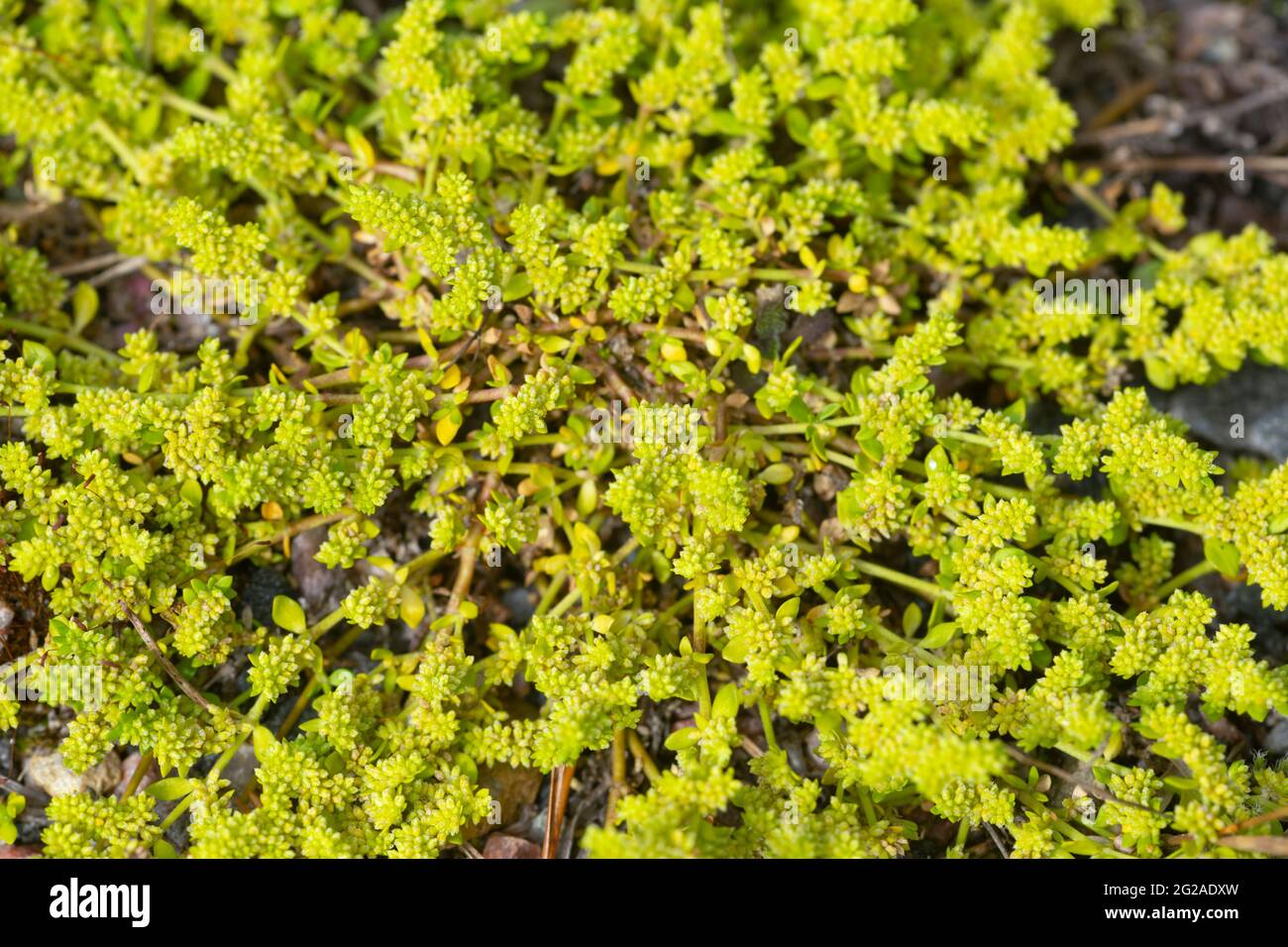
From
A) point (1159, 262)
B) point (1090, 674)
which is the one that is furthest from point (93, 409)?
point (1159, 262)

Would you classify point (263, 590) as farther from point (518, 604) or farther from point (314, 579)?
point (518, 604)

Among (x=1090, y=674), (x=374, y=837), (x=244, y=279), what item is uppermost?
(x=244, y=279)

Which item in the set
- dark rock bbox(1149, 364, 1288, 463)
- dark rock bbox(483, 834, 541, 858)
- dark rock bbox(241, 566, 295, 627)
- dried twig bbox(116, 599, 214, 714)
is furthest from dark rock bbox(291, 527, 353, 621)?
dark rock bbox(1149, 364, 1288, 463)

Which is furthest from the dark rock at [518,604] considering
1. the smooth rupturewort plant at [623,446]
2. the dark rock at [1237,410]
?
the dark rock at [1237,410]

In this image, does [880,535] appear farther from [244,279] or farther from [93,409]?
[93,409]

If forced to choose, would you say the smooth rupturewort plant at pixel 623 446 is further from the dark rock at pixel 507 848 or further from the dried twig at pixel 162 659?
the dark rock at pixel 507 848

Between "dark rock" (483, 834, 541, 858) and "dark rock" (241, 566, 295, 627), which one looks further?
"dark rock" (241, 566, 295, 627)

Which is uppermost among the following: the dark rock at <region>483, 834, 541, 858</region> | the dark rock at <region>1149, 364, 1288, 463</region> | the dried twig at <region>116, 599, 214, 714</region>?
the dark rock at <region>1149, 364, 1288, 463</region>

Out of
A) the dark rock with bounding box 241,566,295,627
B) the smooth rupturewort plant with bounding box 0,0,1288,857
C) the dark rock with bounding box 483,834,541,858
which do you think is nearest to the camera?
the smooth rupturewort plant with bounding box 0,0,1288,857

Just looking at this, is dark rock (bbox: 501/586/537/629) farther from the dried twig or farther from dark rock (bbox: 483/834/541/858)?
the dried twig
